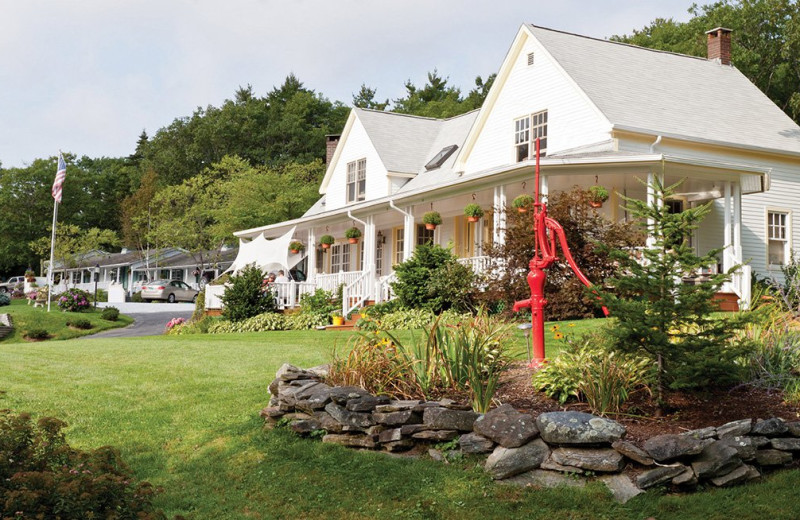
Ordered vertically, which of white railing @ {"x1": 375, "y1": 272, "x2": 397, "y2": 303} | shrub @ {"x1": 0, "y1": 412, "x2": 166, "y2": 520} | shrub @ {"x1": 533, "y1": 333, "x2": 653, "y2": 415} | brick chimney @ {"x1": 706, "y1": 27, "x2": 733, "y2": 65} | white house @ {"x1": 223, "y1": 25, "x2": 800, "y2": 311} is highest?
brick chimney @ {"x1": 706, "y1": 27, "x2": 733, "y2": 65}

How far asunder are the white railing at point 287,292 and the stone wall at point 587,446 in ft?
53.3

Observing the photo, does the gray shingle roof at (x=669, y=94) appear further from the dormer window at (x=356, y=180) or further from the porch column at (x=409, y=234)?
the dormer window at (x=356, y=180)

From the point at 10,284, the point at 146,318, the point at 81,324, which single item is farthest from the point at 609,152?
the point at 10,284

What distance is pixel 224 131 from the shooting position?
190 feet

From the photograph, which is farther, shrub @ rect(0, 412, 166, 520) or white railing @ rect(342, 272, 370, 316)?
white railing @ rect(342, 272, 370, 316)

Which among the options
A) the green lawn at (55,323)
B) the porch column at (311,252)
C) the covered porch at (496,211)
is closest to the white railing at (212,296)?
the covered porch at (496,211)

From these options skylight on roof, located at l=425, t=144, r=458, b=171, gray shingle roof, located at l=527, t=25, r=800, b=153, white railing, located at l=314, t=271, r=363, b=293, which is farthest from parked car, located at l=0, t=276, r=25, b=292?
gray shingle roof, located at l=527, t=25, r=800, b=153

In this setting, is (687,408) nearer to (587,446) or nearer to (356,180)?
(587,446)

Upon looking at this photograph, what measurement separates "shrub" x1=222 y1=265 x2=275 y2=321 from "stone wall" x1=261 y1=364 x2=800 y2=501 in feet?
49.1

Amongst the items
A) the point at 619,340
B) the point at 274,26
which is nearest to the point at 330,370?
the point at 619,340

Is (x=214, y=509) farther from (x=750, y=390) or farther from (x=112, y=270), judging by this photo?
(x=112, y=270)

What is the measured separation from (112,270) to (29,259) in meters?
9.42

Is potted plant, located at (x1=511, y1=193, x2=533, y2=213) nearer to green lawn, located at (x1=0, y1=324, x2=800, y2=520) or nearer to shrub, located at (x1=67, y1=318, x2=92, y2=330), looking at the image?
green lawn, located at (x1=0, y1=324, x2=800, y2=520)

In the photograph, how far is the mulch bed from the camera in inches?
223
